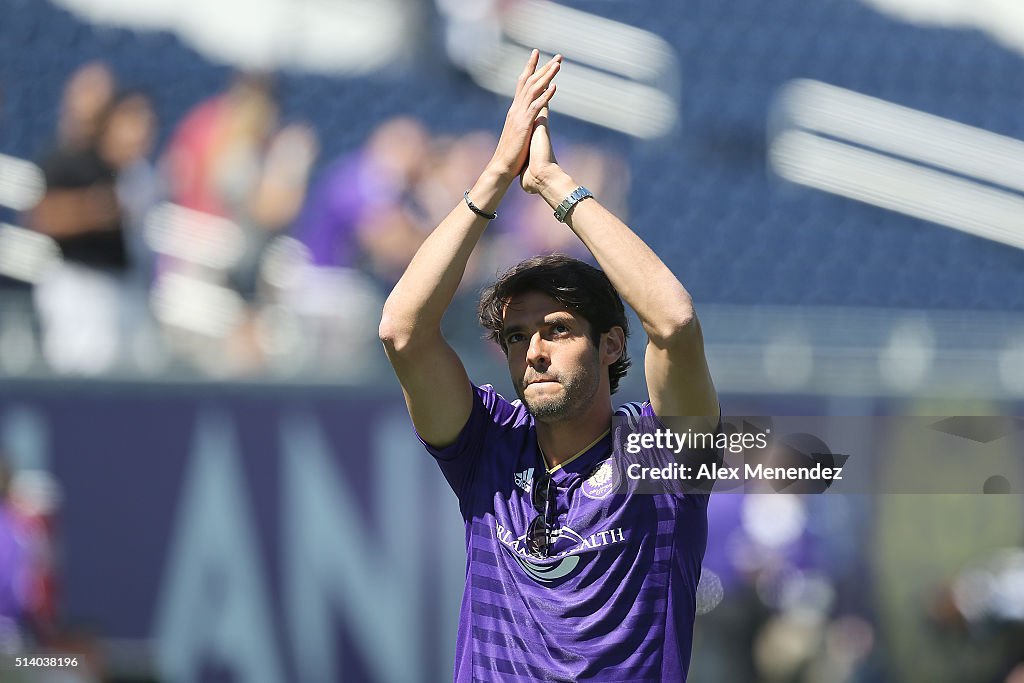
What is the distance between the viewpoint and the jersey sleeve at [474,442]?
294 centimetres

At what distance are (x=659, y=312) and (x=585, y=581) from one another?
0.56 meters

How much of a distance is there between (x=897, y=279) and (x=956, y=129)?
Result: 1385mm

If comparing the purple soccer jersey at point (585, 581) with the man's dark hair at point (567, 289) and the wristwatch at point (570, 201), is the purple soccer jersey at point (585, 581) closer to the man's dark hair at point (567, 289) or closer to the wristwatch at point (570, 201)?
the man's dark hair at point (567, 289)

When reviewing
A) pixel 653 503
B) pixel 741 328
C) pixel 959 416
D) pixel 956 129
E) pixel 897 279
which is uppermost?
pixel 956 129

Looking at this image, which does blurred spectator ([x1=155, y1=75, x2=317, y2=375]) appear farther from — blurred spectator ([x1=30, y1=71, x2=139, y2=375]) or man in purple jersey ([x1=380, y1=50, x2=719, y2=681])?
man in purple jersey ([x1=380, y1=50, x2=719, y2=681])

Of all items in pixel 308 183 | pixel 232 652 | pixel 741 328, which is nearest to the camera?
pixel 232 652

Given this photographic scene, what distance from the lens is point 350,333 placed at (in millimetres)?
6641

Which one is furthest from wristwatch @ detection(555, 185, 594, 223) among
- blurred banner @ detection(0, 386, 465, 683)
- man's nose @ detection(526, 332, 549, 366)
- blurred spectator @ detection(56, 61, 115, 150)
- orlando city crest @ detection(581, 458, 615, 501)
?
blurred spectator @ detection(56, 61, 115, 150)

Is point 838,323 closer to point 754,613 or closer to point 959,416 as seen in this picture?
point 959,416

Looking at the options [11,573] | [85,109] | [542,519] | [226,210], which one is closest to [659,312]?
[542,519]

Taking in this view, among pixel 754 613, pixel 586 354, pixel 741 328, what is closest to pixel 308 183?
pixel 741 328

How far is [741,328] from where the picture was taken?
686 cm

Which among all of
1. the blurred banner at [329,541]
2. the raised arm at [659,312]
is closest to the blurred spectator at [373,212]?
the blurred banner at [329,541]

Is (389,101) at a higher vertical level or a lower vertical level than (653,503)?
higher
